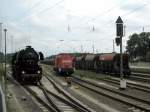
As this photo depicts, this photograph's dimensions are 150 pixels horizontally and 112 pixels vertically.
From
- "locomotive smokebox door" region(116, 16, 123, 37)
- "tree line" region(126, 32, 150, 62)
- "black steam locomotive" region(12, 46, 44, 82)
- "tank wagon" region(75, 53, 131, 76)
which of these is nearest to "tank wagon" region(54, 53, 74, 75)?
"tank wagon" region(75, 53, 131, 76)

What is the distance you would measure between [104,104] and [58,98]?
14.5 ft

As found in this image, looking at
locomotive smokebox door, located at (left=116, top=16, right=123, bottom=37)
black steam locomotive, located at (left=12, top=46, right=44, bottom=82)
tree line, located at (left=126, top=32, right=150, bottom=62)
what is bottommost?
black steam locomotive, located at (left=12, top=46, right=44, bottom=82)

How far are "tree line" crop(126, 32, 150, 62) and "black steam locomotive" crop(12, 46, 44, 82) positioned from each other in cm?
10341

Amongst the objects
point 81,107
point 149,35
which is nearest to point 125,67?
point 81,107

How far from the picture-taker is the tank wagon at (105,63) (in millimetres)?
54156

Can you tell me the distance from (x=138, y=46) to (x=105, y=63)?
93297 millimetres

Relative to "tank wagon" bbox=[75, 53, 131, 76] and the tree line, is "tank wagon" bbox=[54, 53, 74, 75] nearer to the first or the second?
"tank wagon" bbox=[75, 53, 131, 76]

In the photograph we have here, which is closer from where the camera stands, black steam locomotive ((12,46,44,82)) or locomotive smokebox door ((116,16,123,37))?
locomotive smokebox door ((116,16,123,37))

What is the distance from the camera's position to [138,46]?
495 ft

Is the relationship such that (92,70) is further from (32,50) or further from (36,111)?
(36,111)

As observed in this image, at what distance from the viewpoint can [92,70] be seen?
2761 inches

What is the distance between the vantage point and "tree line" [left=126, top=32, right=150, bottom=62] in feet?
481

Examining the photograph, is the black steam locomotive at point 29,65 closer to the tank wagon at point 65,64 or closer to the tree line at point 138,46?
the tank wagon at point 65,64

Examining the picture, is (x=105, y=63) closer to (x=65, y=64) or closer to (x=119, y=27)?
(x=65, y=64)
